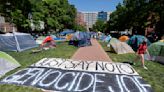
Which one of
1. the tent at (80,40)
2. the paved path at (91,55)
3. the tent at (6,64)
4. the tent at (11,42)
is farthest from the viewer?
the tent at (80,40)

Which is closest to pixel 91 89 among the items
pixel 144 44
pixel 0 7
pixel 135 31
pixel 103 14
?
pixel 144 44

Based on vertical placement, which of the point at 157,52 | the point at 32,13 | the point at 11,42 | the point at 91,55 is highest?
the point at 32,13

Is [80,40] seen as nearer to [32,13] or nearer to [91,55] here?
[91,55]

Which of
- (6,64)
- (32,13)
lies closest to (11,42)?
(6,64)

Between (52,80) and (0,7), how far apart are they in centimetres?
2566

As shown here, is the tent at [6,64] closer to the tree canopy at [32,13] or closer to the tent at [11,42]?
the tent at [11,42]

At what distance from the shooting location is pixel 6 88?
8312mm

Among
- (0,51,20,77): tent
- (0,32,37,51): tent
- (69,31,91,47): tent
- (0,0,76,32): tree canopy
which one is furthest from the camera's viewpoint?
(0,0,76,32): tree canopy

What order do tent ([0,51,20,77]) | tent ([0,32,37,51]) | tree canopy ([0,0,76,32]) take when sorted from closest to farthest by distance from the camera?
1. tent ([0,51,20,77])
2. tent ([0,32,37,51])
3. tree canopy ([0,0,76,32])

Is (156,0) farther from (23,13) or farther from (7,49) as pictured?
(7,49)

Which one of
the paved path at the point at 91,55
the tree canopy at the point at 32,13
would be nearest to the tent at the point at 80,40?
the paved path at the point at 91,55

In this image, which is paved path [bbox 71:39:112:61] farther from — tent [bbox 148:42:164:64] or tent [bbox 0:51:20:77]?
tent [bbox 0:51:20:77]

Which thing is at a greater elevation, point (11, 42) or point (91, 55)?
point (11, 42)

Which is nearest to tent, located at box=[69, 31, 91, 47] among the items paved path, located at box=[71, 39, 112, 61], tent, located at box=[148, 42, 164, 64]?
paved path, located at box=[71, 39, 112, 61]
